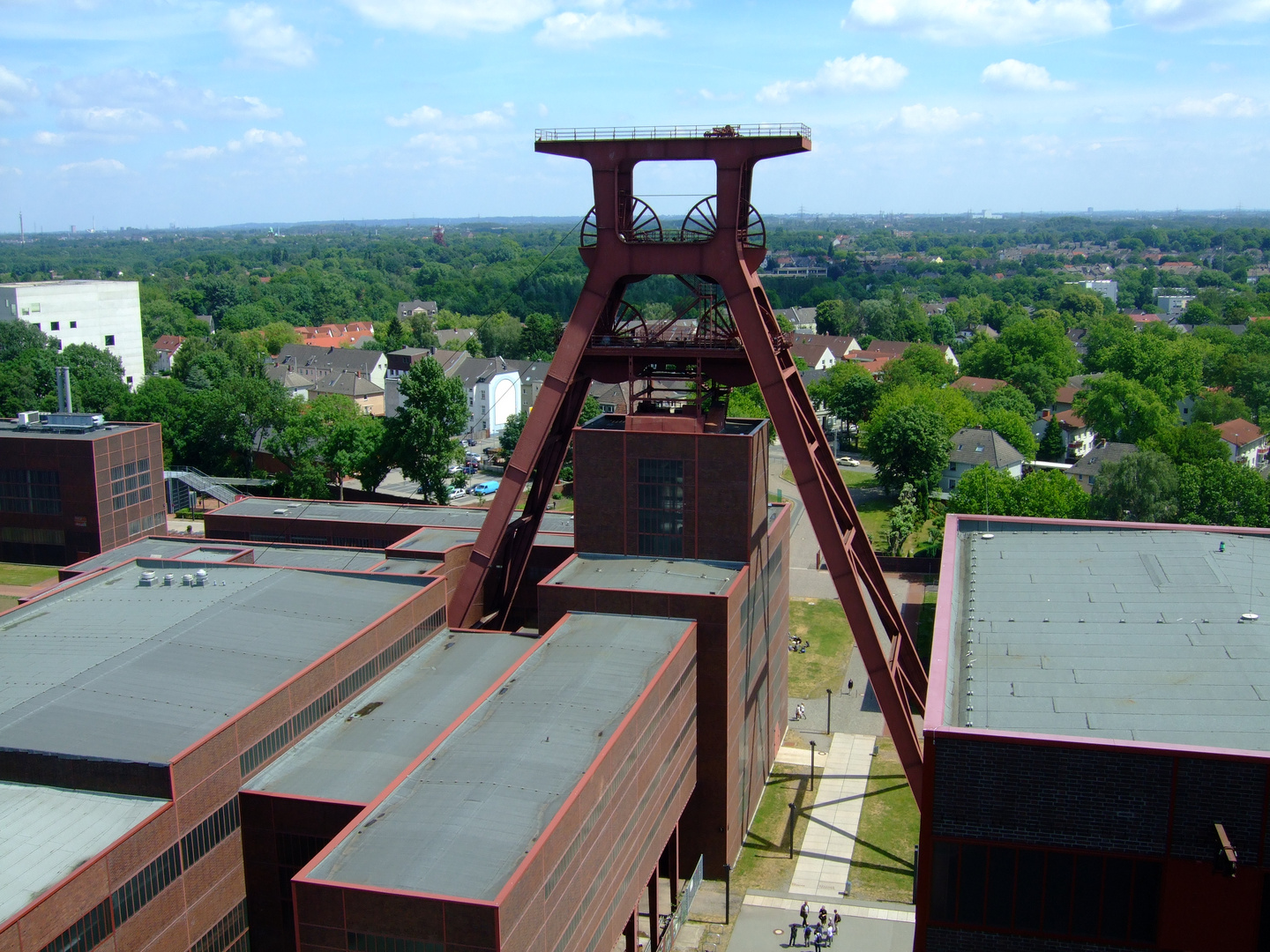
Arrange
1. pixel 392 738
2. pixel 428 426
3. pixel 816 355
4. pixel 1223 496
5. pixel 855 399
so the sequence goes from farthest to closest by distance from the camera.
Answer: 1. pixel 816 355
2. pixel 855 399
3. pixel 428 426
4. pixel 1223 496
5. pixel 392 738

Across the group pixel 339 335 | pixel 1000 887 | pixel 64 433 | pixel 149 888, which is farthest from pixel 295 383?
pixel 1000 887

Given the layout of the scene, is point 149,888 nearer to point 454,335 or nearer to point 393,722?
point 393,722

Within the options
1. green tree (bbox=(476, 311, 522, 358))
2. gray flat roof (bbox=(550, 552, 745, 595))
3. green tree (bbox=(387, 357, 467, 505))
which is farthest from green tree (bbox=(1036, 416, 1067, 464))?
gray flat roof (bbox=(550, 552, 745, 595))

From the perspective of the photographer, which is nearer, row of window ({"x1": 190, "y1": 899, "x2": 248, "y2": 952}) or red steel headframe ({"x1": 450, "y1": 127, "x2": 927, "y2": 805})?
row of window ({"x1": 190, "y1": 899, "x2": 248, "y2": 952})

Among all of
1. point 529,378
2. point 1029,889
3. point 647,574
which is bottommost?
point 1029,889

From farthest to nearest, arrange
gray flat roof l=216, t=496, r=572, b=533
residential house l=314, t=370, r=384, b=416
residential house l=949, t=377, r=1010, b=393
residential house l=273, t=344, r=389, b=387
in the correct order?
residential house l=273, t=344, r=389, b=387 → residential house l=949, t=377, r=1010, b=393 → residential house l=314, t=370, r=384, b=416 → gray flat roof l=216, t=496, r=572, b=533

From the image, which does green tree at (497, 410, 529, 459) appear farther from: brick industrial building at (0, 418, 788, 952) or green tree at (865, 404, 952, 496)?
brick industrial building at (0, 418, 788, 952)

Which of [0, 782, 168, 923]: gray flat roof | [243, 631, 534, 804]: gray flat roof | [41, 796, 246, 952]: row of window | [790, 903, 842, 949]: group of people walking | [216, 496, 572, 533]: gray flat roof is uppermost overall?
[216, 496, 572, 533]: gray flat roof
